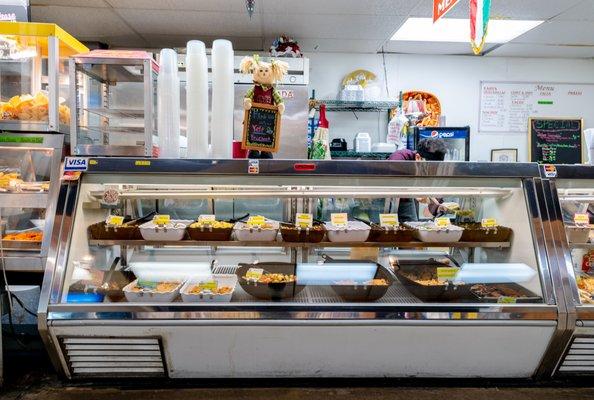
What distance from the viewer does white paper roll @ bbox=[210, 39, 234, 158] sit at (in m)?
2.23

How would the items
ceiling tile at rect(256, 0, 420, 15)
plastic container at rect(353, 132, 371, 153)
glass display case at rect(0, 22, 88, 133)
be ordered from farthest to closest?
1. plastic container at rect(353, 132, 371, 153)
2. ceiling tile at rect(256, 0, 420, 15)
3. glass display case at rect(0, 22, 88, 133)

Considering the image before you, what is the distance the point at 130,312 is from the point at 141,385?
0.45 meters

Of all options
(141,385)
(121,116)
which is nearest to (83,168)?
(121,116)

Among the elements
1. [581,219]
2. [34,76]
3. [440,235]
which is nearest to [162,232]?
[440,235]

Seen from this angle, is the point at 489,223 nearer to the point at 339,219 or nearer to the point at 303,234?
the point at 339,219

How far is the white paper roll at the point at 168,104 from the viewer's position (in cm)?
226

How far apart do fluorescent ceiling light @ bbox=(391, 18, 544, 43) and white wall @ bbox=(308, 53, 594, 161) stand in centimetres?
66

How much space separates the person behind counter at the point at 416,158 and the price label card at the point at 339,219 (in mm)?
474

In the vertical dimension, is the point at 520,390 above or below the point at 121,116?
below

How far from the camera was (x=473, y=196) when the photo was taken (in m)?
2.49

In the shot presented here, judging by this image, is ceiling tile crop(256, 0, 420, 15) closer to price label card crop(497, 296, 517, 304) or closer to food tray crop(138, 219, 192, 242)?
food tray crop(138, 219, 192, 242)

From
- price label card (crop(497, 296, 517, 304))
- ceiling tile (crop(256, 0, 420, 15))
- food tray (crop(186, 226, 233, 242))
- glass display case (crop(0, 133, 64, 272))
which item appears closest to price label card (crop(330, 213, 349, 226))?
food tray (crop(186, 226, 233, 242))

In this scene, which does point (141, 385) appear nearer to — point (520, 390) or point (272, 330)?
point (272, 330)

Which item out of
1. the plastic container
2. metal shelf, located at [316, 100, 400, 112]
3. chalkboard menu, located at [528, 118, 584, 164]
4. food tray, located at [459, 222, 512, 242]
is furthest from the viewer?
chalkboard menu, located at [528, 118, 584, 164]
